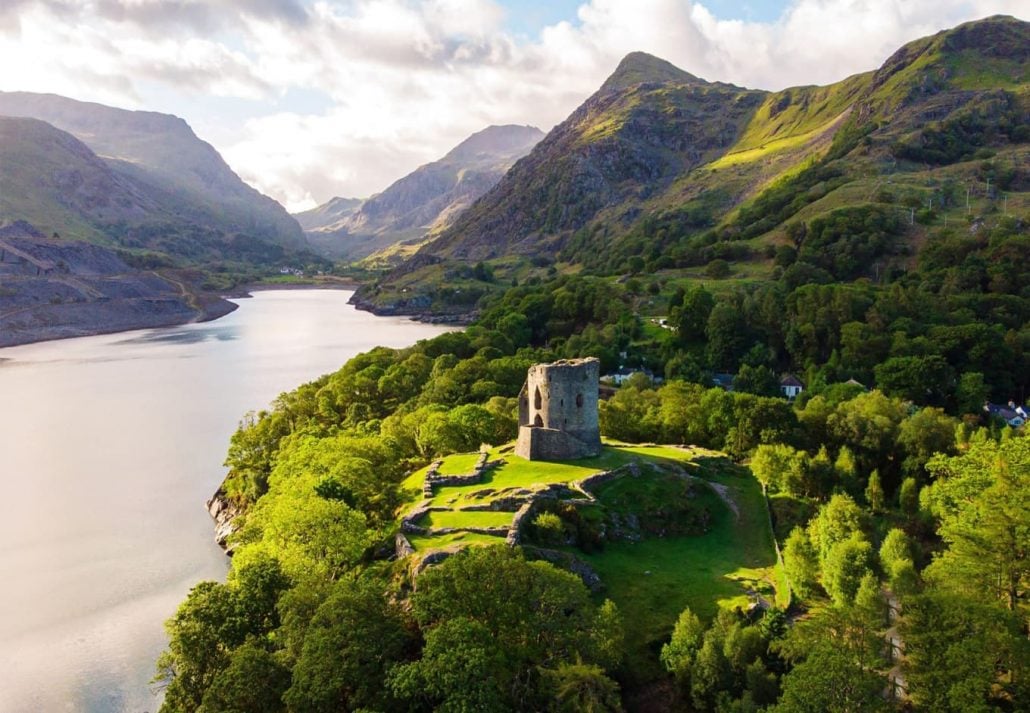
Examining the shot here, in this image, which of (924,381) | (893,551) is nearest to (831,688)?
(893,551)

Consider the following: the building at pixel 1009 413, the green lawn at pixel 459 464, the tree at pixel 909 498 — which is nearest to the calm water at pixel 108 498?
the green lawn at pixel 459 464

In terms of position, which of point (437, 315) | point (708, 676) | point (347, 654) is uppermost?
point (437, 315)

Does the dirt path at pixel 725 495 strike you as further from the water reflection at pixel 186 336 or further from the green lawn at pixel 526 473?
the water reflection at pixel 186 336

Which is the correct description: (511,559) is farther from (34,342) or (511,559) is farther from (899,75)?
(899,75)

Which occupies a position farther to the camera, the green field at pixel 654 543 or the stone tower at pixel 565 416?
the stone tower at pixel 565 416

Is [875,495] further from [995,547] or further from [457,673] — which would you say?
[457,673]

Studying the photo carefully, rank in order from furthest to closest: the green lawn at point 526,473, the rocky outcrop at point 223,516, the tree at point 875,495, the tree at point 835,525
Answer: the rocky outcrop at point 223,516 → the tree at point 875,495 → the green lawn at point 526,473 → the tree at point 835,525
